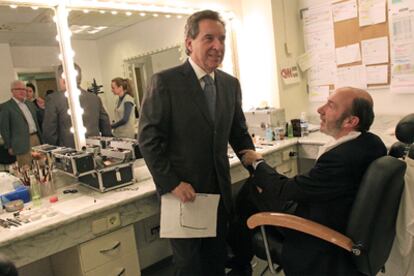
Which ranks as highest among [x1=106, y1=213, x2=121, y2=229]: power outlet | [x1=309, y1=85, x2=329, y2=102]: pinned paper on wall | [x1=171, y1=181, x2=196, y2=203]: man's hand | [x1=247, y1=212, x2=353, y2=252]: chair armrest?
[x1=309, y1=85, x2=329, y2=102]: pinned paper on wall

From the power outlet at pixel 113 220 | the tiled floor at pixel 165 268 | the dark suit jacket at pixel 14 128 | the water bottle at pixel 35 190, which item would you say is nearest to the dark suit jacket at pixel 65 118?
the dark suit jacket at pixel 14 128

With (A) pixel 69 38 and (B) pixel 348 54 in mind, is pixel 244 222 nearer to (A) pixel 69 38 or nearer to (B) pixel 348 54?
(A) pixel 69 38

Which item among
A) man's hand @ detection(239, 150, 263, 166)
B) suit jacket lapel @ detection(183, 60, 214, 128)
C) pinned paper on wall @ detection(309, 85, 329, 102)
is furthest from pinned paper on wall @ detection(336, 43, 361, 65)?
suit jacket lapel @ detection(183, 60, 214, 128)

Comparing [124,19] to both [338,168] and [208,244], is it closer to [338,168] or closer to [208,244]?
[208,244]

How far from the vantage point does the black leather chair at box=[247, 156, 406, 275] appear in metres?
1.28

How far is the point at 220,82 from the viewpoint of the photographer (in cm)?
165

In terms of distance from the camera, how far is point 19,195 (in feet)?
5.59

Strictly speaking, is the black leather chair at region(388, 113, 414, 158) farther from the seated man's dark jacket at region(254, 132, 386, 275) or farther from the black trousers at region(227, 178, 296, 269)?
the black trousers at region(227, 178, 296, 269)

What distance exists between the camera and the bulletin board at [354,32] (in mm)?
2539

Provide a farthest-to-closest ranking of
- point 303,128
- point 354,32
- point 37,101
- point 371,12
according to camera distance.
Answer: point 303,128, point 354,32, point 371,12, point 37,101

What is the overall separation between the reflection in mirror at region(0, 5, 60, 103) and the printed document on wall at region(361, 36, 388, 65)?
2.15 meters

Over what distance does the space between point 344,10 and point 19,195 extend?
8.33 ft

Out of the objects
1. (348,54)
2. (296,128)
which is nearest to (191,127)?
(296,128)

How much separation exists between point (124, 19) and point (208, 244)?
1.54m
